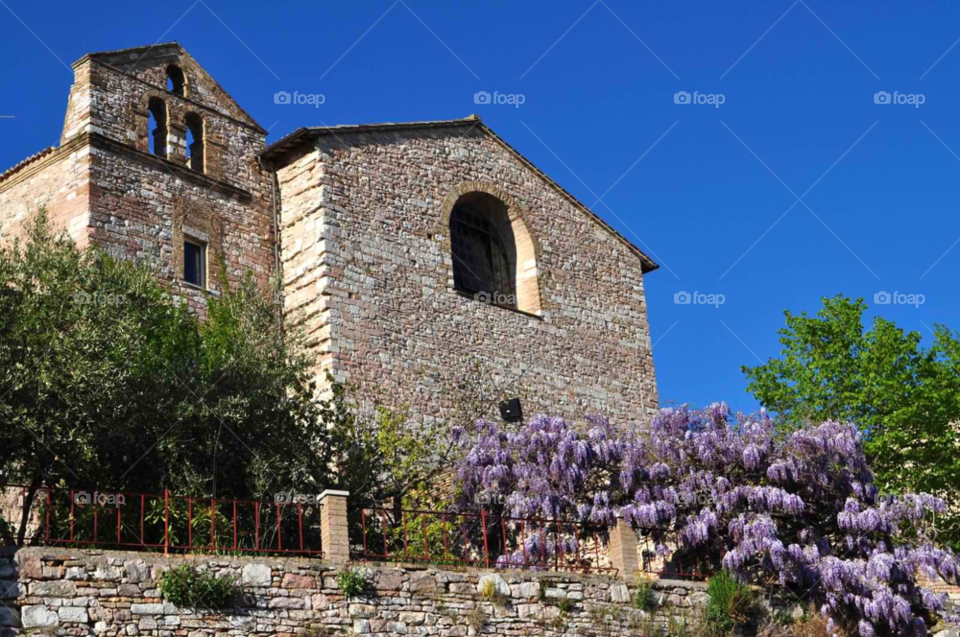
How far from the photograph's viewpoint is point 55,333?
13.9m

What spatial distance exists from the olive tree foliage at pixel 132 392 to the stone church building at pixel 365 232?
1873 millimetres

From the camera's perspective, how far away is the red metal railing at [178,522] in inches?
526

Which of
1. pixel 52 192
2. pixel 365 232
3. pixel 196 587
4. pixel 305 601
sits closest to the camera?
pixel 196 587

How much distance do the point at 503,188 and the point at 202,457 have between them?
966cm

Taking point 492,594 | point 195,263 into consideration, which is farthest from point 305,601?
point 195,263

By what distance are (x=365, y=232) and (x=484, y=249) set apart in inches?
126

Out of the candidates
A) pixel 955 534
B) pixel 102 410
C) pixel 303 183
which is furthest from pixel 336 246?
pixel 955 534

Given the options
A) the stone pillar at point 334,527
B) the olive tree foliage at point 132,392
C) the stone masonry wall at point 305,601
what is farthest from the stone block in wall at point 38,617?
the stone pillar at point 334,527

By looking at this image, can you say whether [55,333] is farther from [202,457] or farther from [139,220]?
[139,220]

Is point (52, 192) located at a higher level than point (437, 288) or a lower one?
higher

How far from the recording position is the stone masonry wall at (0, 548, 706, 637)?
11445mm

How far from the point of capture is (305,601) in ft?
41.8

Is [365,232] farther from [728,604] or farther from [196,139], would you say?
[728,604]

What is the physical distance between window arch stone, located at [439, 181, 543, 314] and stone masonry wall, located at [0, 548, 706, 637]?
8.09 metres
